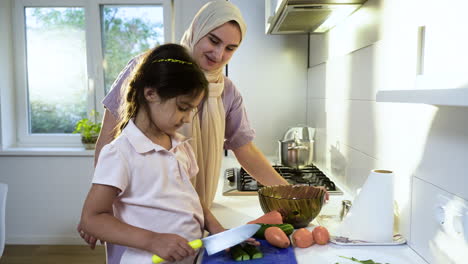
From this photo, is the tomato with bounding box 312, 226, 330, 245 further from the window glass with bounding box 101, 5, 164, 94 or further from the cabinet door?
the window glass with bounding box 101, 5, 164, 94

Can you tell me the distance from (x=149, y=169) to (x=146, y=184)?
0.03 meters

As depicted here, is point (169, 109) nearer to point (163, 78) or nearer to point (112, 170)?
point (163, 78)

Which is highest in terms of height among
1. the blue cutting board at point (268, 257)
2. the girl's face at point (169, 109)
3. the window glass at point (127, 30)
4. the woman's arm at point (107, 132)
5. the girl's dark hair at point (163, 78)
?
the window glass at point (127, 30)

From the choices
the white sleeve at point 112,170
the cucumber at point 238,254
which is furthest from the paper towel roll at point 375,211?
the white sleeve at point 112,170

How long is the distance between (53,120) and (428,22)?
316 cm

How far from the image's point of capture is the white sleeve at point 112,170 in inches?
34.4

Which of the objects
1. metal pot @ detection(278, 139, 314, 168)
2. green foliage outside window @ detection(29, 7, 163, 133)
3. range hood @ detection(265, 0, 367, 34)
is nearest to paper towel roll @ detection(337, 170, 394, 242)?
range hood @ detection(265, 0, 367, 34)

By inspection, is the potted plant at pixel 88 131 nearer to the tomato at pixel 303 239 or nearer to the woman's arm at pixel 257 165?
the woman's arm at pixel 257 165

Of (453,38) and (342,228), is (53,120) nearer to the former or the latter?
(342,228)

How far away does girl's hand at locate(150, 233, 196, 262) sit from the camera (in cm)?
80

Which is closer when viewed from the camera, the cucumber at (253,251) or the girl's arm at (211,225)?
the cucumber at (253,251)

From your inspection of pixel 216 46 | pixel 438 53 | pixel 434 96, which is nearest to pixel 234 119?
pixel 216 46

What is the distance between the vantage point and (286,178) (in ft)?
5.63

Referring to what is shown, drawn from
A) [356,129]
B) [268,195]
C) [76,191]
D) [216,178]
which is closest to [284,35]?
[356,129]
